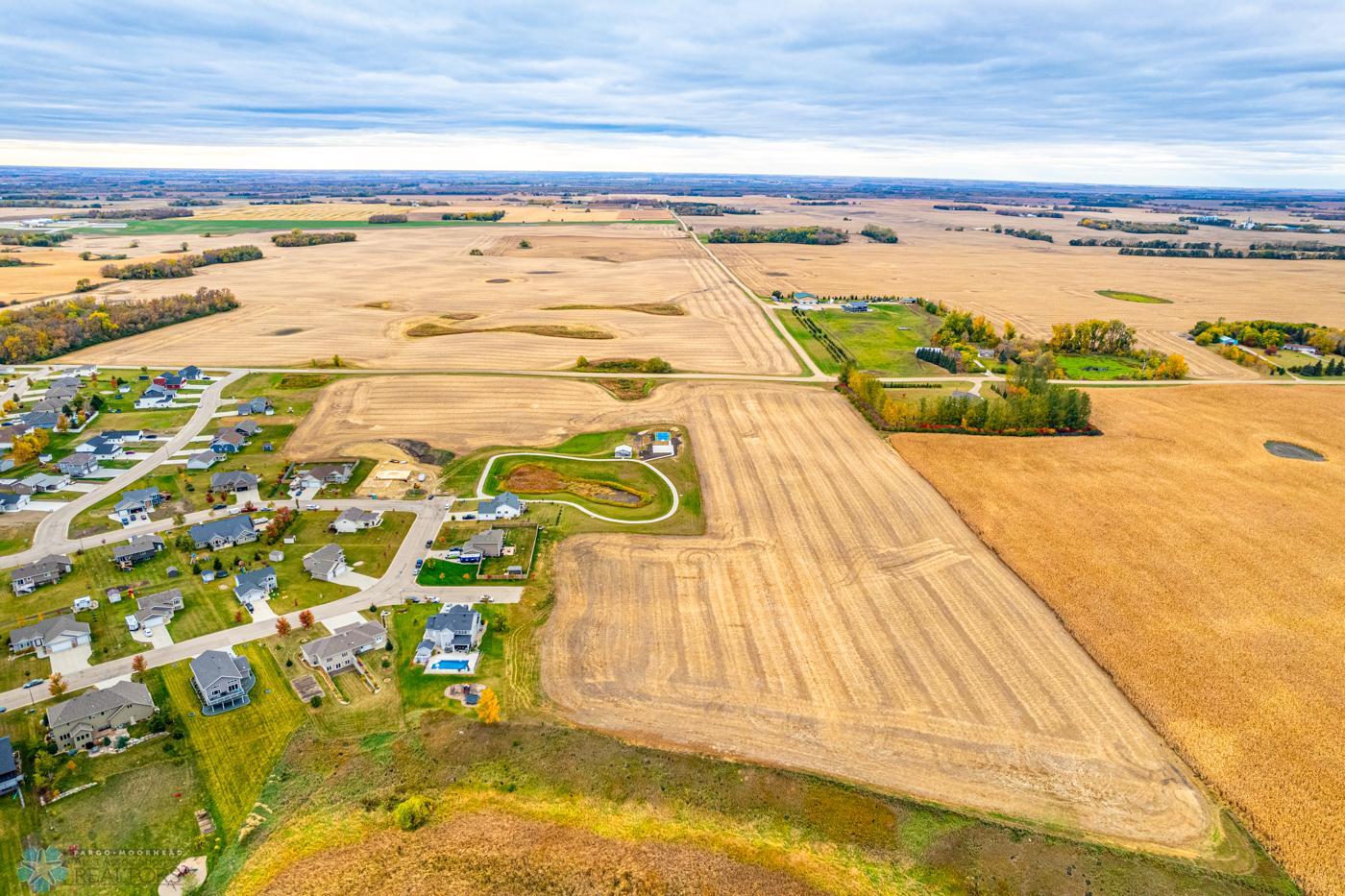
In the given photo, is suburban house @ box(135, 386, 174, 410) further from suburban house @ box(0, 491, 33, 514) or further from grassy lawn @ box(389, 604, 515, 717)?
grassy lawn @ box(389, 604, 515, 717)

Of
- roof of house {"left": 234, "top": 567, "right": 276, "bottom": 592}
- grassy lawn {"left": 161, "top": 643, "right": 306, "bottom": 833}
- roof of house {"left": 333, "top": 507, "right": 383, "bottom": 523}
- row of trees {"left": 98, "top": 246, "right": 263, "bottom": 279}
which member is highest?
row of trees {"left": 98, "top": 246, "right": 263, "bottom": 279}

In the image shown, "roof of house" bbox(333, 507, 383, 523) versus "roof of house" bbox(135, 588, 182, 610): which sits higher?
"roof of house" bbox(333, 507, 383, 523)

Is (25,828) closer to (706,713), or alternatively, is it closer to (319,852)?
(319,852)

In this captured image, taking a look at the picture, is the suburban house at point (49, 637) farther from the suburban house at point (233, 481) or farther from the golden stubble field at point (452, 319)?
the golden stubble field at point (452, 319)

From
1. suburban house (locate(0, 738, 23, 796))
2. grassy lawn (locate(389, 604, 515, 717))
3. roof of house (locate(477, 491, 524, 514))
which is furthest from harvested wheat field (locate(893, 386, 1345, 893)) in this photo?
suburban house (locate(0, 738, 23, 796))

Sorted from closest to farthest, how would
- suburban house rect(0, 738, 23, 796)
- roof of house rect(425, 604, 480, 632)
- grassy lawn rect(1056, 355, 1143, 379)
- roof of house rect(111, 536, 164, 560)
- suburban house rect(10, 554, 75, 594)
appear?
1. suburban house rect(0, 738, 23, 796)
2. roof of house rect(425, 604, 480, 632)
3. suburban house rect(10, 554, 75, 594)
4. roof of house rect(111, 536, 164, 560)
5. grassy lawn rect(1056, 355, 1143, 379)

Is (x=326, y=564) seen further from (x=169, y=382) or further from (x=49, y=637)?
(x=169, y=382)

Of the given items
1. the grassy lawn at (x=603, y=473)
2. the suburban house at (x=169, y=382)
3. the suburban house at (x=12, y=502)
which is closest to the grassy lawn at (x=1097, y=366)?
the grassy lawn at (x=603, y=473)

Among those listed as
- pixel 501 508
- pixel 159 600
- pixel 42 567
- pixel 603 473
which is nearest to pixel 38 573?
pixel 42 567
